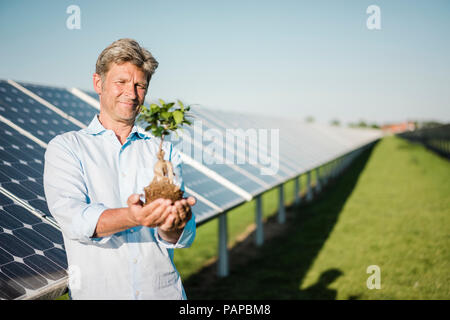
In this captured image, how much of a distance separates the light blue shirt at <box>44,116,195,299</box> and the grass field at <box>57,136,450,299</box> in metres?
5.92

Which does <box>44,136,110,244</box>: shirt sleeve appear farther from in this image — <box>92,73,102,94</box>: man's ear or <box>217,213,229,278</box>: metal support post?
<box>217,213,229,278</box>: metal support post

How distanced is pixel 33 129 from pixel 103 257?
338 cm

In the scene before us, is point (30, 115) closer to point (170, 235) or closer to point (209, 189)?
point (209, 189)

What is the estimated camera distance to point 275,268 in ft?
31.8

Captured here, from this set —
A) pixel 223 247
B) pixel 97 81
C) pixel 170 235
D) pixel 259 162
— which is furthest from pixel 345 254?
pixel 97 81

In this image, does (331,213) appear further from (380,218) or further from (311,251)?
(311,251)

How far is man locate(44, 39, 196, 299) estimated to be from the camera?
2273 mm

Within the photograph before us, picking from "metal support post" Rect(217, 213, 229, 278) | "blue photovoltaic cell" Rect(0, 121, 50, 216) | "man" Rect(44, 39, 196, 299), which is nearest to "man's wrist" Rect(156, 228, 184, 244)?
"man" Rect(44, 39, 196, 299)

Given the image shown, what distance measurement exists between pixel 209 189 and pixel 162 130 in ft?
12.3

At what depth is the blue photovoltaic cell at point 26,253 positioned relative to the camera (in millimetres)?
2617

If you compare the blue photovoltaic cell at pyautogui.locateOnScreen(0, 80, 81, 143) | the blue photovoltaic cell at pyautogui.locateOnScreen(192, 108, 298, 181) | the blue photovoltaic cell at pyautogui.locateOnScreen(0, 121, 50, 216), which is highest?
the blue photovoltaic cell at pyautogui.locateOnScreen(0, 80, 81, 143)

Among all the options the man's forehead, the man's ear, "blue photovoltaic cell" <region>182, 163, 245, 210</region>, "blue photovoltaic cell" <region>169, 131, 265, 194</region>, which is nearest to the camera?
the man's forehead

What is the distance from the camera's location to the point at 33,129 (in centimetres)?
508
